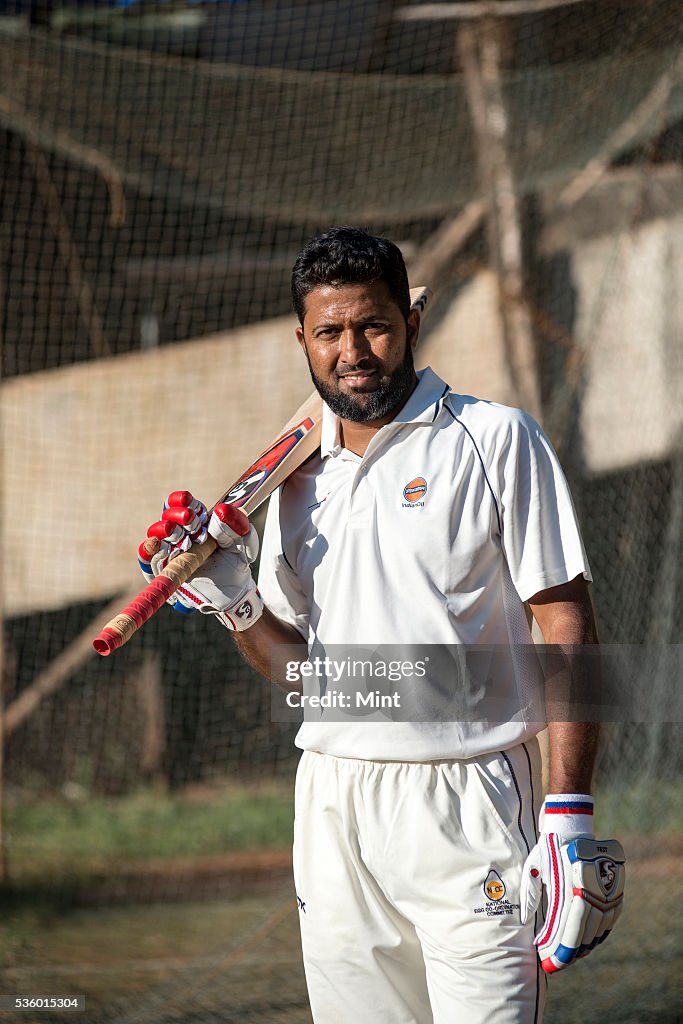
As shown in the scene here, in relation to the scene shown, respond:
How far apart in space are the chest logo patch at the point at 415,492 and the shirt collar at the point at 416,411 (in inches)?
4.5

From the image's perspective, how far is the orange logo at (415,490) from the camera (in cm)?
190

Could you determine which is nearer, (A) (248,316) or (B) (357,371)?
(B) (357,371)

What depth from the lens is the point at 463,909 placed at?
1.77 metres

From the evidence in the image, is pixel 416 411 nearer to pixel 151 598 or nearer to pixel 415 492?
A: pixel 415 492

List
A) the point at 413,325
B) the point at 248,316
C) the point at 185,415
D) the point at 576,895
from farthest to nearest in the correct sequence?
1. the point at 248,316
2. the point at 185,415
3. the point at 413,325
4. the point at 576,895

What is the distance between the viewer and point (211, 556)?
79.0 inches

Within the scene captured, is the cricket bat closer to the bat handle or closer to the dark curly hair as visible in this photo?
the bat handle

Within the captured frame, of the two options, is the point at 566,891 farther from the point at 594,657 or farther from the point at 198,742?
the point at 198,742

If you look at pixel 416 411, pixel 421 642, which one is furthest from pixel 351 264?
pixel 421 642

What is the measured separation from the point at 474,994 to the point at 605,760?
387 centimetres

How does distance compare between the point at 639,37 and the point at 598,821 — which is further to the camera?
the point at 598,821

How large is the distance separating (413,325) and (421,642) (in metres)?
0.57

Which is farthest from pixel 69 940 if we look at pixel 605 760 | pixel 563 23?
pixel 563 23

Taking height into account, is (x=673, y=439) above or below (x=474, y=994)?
above
